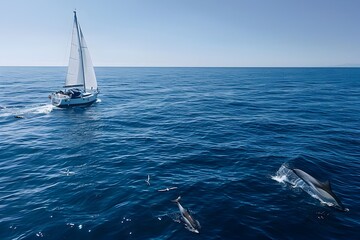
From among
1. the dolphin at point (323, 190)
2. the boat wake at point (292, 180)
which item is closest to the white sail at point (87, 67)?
the boat wake at point (292, 180)

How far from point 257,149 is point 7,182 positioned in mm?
28362

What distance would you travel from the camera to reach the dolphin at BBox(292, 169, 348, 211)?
56.1ft

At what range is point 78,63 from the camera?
2410 inches

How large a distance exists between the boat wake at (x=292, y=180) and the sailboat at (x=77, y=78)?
50.7 metres

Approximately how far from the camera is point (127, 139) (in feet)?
116

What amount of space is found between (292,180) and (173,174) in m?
11.7

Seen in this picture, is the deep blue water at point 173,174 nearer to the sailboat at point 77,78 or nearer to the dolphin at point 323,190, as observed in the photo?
the dolphin at point 323,190

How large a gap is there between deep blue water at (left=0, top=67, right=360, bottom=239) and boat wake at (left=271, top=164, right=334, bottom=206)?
0.60m

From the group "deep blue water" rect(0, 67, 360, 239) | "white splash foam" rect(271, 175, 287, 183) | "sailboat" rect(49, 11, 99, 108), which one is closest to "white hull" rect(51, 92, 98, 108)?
"sailboat" rect(49, 11, 99, 108)

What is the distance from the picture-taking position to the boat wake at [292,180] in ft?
65.1

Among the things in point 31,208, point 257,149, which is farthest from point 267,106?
point 31,208

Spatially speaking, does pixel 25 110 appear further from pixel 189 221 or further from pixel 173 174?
pixel 189 221

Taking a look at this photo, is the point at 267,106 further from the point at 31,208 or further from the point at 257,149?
the point at 31,208

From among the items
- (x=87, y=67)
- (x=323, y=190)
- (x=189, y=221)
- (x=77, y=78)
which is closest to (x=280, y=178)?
(x=323, y=190)
